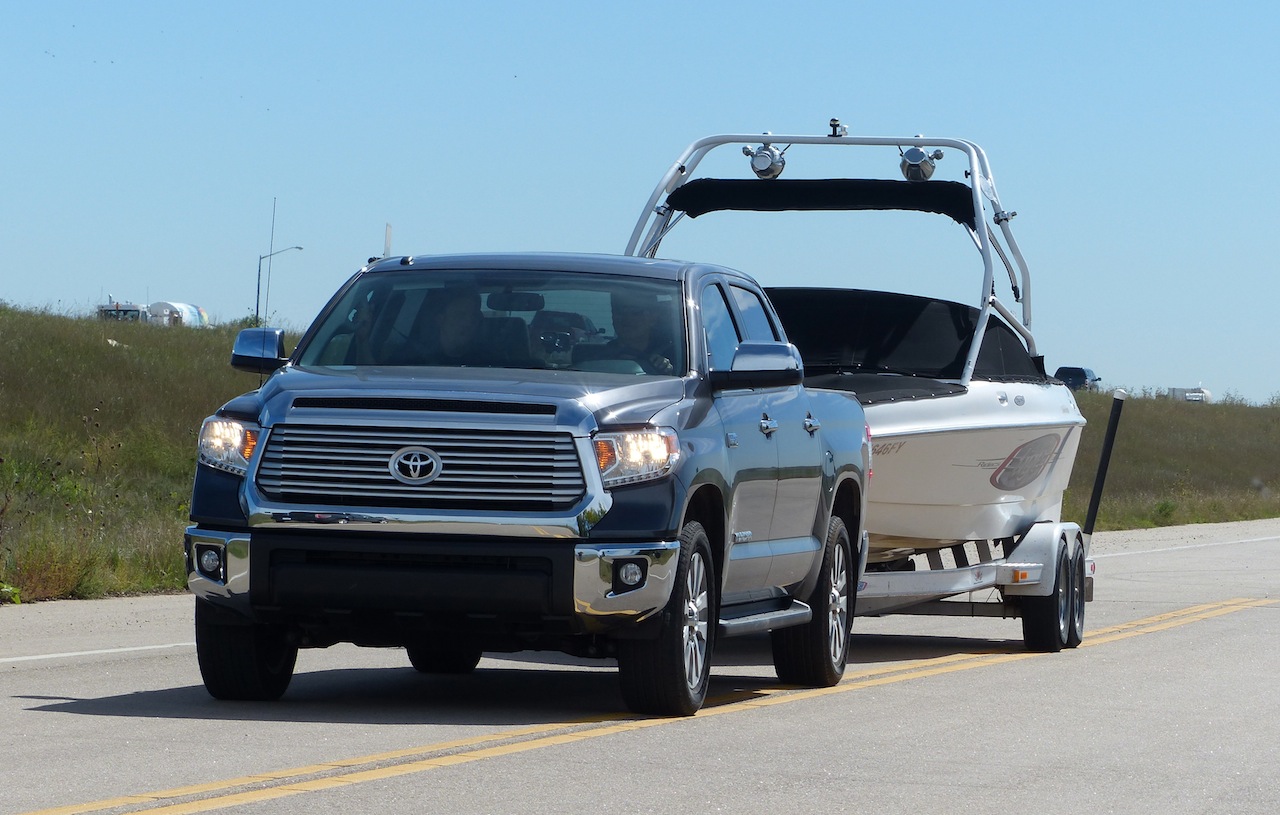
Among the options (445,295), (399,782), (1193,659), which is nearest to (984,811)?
(399,782)

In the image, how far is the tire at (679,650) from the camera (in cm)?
942

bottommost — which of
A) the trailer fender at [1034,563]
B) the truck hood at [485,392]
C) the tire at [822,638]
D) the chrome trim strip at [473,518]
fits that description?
the trailer fender at [1034,563]

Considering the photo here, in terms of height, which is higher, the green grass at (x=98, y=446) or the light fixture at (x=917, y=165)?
the light fixture at (x=917, y=165)

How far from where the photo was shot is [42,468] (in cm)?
3023

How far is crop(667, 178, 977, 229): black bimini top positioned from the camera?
16.1m

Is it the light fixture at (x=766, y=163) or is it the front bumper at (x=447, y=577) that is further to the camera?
the light fixture at (x=766, y=163)

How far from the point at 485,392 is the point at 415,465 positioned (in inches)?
16.9

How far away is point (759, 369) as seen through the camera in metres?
10.2

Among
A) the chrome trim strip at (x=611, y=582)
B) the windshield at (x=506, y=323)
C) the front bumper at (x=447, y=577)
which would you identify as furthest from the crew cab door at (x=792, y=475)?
the front bumper at (x=447, y=577)

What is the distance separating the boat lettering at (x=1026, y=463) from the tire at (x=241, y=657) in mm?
6091

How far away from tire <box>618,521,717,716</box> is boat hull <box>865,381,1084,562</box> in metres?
3.89

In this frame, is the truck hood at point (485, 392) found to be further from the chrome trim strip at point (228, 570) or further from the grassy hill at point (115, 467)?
the grassy hill at point (115, 467)

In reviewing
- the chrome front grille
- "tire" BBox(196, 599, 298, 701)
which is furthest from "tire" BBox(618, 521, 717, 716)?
"tire" BBox(196, 599, 298, 701)

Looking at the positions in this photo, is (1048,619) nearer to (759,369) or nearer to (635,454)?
(759,369)
